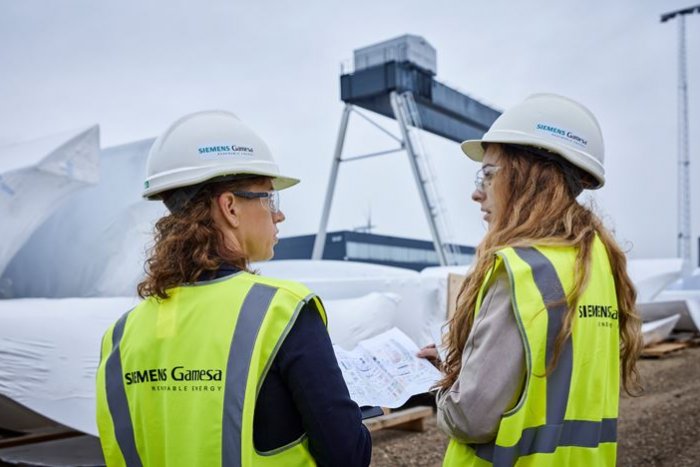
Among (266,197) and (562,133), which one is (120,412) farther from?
(562,133)

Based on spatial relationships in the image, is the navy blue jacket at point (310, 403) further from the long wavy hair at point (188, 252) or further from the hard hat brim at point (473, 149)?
the hard hat brim at point (473, 149)

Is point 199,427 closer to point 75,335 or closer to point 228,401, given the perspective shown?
point 228,401

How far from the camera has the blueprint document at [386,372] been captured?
1636 mm

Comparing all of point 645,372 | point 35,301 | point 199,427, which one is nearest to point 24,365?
point 35,301

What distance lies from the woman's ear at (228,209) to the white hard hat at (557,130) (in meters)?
0.63

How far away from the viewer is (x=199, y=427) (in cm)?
120

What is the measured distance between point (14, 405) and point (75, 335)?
43 cm

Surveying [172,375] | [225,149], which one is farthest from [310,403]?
[225,149]

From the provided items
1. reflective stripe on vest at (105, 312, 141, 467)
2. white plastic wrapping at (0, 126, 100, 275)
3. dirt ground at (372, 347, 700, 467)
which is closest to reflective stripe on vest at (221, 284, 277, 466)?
reflective stripe on vest at (105, 312, 141, 467)

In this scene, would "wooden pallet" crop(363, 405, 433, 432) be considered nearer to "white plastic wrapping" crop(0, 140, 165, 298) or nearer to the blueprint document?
"white plastic wrapping" crop(0, 140, 165, 298)

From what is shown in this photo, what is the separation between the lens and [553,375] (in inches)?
52.9

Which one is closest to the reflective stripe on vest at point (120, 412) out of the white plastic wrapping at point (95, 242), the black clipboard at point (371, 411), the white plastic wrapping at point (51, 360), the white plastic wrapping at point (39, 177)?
the black clipboard at point (371, 411)

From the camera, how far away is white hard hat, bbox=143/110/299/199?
4.63ft

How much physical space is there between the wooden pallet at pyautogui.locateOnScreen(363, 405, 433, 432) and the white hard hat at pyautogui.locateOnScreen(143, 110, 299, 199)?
3687 mm
